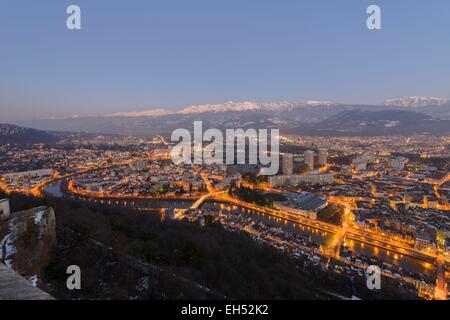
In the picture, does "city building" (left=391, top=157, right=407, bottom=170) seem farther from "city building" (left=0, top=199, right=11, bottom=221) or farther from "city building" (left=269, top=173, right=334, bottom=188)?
"city building" (left=0, top=199, right=11, bottom=221)

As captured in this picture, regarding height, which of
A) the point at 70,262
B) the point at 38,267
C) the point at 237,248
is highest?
the point at 38,267

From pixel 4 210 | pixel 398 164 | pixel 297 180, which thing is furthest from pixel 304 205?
pixel 398 164

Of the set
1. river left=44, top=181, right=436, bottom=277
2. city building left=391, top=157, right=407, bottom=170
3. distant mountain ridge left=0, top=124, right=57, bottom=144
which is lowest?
river left=44, top=181, right=436, bottom=277

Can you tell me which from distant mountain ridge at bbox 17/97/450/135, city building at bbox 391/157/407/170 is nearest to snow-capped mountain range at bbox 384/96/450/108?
distant mountain ridge at bbox 17/97/450/135

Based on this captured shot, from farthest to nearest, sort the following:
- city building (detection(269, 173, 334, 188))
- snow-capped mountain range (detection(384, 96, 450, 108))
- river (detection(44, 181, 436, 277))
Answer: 1. snow-capped mountain range (detection(384, 96, 450, 108))
2. city building (detection(269, 173, 334, 188))
3. river (detection(44, 181, 436, 277))

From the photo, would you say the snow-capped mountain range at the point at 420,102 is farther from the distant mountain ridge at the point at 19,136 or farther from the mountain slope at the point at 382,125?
the distant mountain ridge at the point at 19,136

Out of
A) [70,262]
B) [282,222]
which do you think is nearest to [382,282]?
[282,222]

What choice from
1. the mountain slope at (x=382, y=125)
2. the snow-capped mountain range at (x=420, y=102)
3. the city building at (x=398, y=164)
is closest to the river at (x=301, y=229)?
the city building at (x=398, y=164)

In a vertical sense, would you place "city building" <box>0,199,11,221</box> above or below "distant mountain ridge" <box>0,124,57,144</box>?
below

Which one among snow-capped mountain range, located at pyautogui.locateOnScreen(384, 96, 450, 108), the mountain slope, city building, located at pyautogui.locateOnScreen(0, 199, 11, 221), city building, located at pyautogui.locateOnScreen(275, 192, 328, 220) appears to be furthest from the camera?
snow-capped mountain range, located at pyautogui.locateOnScreen(384, 96, 450, 108)

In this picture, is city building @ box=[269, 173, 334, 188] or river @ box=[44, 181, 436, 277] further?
city building @ box=[269, 173, 334, 188]

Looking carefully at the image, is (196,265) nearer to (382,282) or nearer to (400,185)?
(382,282)
